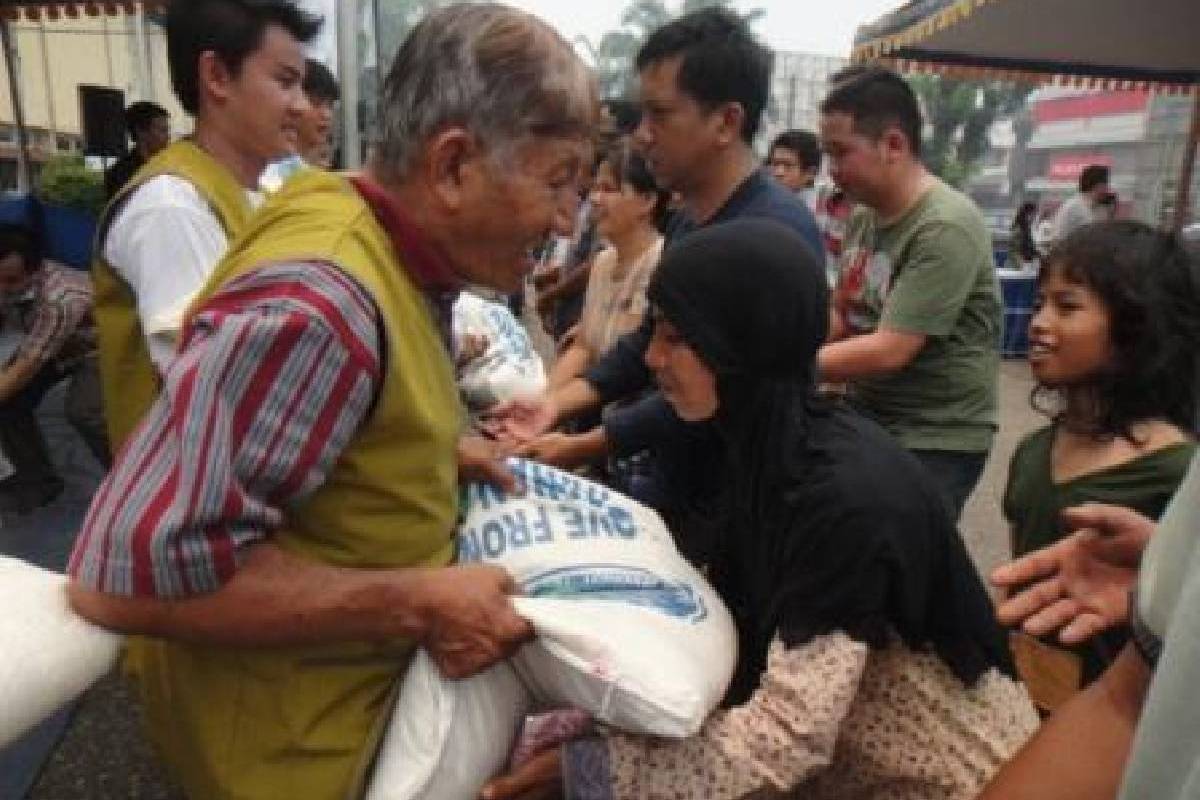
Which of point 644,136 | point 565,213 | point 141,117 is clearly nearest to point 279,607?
point 565,213

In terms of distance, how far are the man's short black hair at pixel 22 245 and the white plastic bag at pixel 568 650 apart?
4525mm

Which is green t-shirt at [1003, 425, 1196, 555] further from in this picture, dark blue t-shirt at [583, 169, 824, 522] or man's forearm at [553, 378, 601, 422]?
man's forearm at [553, 378, 601, 422]

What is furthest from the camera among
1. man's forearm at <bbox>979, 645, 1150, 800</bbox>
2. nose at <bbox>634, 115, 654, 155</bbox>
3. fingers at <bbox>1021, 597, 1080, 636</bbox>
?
nose at <bbox>634, 115, 654, 155</bbox>

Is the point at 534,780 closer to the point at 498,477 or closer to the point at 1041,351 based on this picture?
the point at 498,477

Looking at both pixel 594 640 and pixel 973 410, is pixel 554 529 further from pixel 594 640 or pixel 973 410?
pixel 973 410

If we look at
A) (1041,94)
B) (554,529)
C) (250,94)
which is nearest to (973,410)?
(554,529)

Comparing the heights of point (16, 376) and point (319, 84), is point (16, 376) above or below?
below

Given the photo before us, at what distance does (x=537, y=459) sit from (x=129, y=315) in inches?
34.8

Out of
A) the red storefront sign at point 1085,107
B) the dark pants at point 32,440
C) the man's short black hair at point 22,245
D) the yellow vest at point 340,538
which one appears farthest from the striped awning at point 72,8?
the red storefront sign at point 1085,107

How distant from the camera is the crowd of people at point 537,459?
98cm

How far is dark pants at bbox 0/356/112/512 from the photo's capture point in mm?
4527

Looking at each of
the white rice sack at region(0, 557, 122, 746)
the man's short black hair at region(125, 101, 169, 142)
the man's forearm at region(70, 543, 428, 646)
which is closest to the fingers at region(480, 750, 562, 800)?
the man's forearm at region(70, 543, 428, 646)

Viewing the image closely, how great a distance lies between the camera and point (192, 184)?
207 centimetres

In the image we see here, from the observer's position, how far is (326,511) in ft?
3.65
